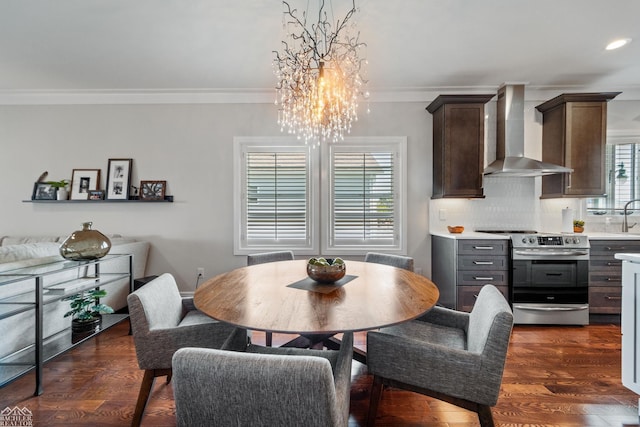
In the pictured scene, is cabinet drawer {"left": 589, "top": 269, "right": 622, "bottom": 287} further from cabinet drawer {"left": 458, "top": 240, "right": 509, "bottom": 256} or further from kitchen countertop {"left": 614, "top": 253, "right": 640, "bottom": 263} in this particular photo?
kitchen countertop {"left": 614, "top": 253, "right": 640, "bottom": 263}

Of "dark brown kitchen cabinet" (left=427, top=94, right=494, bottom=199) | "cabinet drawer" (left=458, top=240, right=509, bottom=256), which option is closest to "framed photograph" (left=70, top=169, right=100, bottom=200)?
"dark brown kitchen cabinet" (left=427, top=94, right=494, bottom=199)

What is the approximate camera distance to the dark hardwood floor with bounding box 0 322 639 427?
1670mm

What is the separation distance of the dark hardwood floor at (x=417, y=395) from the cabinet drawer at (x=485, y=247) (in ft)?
2.94

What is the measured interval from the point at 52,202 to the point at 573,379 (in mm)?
5524

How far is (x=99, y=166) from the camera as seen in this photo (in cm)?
370

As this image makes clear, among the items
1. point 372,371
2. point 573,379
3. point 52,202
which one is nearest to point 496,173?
point 573,379

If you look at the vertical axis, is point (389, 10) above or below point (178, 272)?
above

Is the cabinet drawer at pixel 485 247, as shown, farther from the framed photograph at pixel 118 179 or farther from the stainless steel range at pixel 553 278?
the framed photograph at pixel 118 179

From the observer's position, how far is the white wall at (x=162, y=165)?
12.0 ft

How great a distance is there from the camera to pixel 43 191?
364 cm

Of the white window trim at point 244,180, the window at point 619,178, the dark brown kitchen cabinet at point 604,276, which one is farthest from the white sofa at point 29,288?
the window at point 619,178

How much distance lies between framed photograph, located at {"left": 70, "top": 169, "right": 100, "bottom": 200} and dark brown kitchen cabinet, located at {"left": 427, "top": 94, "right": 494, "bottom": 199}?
4.22 meters

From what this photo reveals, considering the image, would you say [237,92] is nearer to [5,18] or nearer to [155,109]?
[155,109]

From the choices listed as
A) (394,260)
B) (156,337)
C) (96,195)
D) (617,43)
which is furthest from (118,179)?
(617,43)
